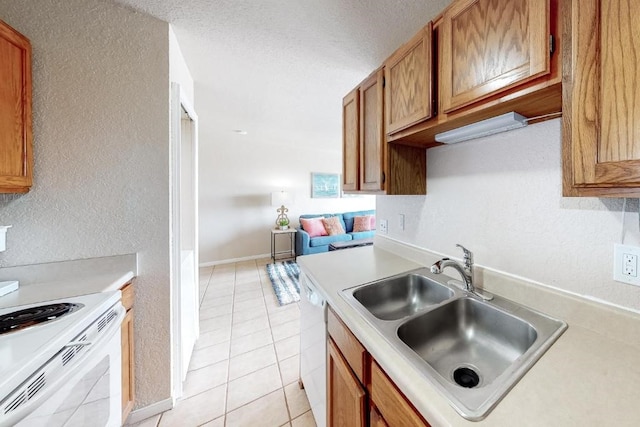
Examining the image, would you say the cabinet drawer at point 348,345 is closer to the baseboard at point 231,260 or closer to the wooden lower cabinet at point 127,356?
the wooden lower cabinet at point 127,356

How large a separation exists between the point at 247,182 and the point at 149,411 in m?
3.65

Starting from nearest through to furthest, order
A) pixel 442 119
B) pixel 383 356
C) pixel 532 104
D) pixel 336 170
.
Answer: pixel 383 356 → pixel 532 104 → pixel 442 119 → pixel 336 170

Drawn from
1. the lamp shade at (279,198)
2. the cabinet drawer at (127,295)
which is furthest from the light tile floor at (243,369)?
the lamp shade at (279,198)

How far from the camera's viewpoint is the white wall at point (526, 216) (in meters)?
0.80

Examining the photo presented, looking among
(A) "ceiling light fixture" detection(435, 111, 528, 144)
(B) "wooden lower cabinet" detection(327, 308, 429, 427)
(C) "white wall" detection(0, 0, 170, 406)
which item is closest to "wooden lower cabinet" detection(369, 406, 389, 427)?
(B) "wooden lower cabinet" detection(327, 308, 429, 427)

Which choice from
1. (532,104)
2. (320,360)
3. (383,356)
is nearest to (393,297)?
(320,360)

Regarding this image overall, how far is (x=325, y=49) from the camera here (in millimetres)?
1623

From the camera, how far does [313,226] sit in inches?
177

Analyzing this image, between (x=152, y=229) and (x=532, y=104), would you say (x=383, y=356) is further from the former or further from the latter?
Answer: (x=152, y=229)

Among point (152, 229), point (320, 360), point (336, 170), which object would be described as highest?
point (336, 170)

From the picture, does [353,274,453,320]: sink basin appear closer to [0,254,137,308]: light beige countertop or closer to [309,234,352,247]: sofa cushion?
[0,254,137,308]: light beige countertop

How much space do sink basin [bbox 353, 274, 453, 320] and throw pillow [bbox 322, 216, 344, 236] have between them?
329cm

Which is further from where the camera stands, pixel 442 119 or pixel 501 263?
pixel 501 263

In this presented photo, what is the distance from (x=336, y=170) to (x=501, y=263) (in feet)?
14.8
